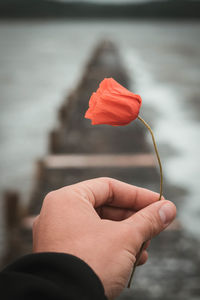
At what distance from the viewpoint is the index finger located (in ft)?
3.93

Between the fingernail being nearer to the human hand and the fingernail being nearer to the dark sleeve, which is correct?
the human hand

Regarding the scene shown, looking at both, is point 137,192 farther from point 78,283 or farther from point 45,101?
point 45,101

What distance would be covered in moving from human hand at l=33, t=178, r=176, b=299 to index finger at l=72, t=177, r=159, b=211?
0.07 ft

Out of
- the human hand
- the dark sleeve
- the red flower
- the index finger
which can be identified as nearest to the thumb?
the human hand

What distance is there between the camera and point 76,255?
1.00 m

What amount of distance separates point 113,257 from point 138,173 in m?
3.85

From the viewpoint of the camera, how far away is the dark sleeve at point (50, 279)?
A: 0.84m

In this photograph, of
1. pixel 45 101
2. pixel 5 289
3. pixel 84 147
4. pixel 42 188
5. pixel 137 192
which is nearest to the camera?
pixel 5 289

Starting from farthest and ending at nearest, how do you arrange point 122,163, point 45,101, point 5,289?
1. point 45,101
2. point 122,163
3. point 5,289

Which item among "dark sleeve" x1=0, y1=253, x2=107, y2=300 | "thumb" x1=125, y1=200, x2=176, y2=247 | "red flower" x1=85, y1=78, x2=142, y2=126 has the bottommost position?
"dark sleeve" x1=0, y1=253, x2=107, y2=300

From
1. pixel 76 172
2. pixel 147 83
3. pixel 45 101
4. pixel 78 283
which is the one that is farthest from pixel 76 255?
pixel 147 83

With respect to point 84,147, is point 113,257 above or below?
above

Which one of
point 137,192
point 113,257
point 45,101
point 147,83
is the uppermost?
point 137,192

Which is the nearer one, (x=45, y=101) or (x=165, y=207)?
(x=165, y=207)
